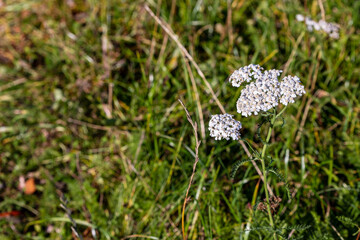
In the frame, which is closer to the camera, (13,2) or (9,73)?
(9,73)

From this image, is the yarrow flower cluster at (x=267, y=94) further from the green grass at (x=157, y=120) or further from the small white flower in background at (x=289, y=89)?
the green grass at (x=157, y=120)

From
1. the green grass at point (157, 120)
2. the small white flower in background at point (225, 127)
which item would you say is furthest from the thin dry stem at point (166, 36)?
the small white flower in background at point (225, 127)

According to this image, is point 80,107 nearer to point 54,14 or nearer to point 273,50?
point 54,14

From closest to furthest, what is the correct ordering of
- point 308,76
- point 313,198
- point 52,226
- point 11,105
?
point 313,198 < point 52,226 < point 308,76 < point 11,105

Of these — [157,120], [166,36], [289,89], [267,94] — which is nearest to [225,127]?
[267,94]

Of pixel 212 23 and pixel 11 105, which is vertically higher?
pixel 212 23

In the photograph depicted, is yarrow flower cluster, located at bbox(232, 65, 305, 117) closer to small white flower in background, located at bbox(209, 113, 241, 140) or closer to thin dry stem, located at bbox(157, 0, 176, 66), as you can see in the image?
small white flower in background, located at bbox(209, 113, 241, 140)

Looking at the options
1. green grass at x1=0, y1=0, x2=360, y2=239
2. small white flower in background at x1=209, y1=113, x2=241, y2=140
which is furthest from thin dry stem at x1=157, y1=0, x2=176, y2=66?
small white flower in background at x1=209, y1=113, x2=241, y2=140

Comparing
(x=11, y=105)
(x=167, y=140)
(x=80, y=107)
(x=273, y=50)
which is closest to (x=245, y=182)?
(x=167, y=140)
